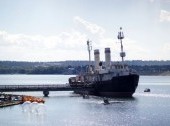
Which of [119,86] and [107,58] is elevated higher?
[107,58]

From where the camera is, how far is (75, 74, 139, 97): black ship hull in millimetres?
137375

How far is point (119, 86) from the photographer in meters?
139

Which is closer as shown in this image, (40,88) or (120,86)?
(120,86)

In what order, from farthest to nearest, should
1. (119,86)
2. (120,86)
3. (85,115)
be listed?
(119,86) → (120,86) → (85,115)

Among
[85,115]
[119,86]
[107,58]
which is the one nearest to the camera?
[85,115]

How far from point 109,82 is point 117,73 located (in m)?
3.81

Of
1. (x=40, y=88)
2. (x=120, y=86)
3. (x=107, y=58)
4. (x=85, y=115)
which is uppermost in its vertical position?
(x=107, y=58)

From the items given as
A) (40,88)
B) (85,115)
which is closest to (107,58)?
(40,88)

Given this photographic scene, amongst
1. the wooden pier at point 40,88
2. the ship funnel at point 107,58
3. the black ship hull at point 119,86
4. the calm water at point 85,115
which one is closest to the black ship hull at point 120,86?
the black ship hull at point 119,86

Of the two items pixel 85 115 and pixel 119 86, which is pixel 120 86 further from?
pixel 85 115

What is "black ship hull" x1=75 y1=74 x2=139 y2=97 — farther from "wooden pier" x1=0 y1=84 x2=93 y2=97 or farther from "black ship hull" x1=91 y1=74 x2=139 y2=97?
"wooden pier" x1=0 y1=84 x2=93 y2=97

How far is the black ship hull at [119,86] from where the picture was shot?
137375 mm

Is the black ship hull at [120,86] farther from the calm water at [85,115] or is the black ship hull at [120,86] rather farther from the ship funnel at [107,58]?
the calm water at [85,115]

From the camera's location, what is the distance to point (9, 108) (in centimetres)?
10819
